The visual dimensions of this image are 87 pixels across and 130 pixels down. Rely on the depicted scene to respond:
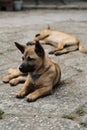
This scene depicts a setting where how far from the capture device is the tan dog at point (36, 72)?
17.0 ft

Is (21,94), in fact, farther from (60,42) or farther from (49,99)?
(60,42)

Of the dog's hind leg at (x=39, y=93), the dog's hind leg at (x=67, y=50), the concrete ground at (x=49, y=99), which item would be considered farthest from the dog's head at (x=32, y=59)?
the dog's hind leg at (x=67, y=50)

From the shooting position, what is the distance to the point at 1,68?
655 centimetres

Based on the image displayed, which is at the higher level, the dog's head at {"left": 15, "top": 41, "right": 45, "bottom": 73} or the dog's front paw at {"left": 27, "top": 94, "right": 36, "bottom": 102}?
the dog's head at {"left": 15, "top": 41, "right": 45, "bottom": 73}

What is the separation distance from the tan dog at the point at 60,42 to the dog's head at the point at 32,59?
1.97 metres

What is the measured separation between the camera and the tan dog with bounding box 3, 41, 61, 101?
17.0ft

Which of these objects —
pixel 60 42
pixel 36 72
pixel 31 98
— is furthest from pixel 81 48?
pixel 31 98

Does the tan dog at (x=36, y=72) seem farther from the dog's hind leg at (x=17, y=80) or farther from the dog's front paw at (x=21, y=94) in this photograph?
the dog's hind leg at (x=17, y=80)

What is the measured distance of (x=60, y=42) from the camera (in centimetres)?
784

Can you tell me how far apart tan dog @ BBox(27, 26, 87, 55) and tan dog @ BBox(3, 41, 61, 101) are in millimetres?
1864

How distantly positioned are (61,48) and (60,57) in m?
0.38

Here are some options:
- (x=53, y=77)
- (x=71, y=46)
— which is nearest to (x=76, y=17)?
(x=71, y=46)

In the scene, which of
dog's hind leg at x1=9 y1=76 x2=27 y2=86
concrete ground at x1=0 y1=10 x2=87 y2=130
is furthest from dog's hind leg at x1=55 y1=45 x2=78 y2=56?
dog's hind leg at x1=9 y1=76 x2=27 y2=86

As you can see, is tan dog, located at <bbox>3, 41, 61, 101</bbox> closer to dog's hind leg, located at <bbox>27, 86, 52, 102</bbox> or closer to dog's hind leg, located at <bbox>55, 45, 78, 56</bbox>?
dog's hind leg, located at <bbox>27, 86, 52, 102</bbox>
